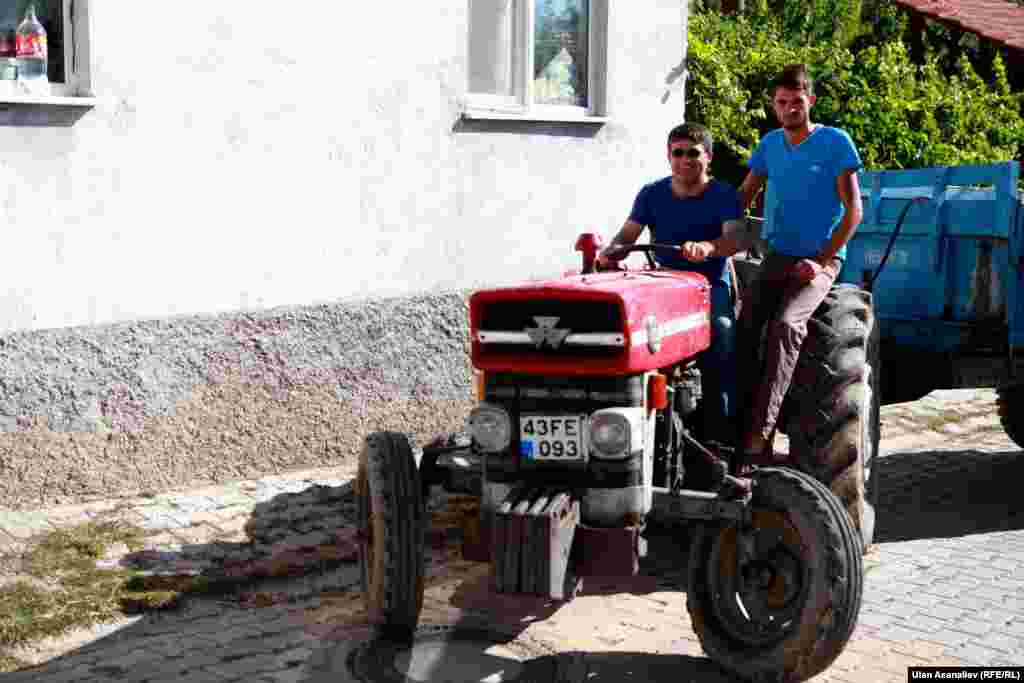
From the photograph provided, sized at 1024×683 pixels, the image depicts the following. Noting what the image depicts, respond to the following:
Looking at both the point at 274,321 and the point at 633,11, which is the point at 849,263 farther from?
the point at 274,321

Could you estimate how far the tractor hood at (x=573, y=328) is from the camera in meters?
4.91

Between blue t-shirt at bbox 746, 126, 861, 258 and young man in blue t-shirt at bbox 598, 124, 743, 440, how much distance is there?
0.46 m

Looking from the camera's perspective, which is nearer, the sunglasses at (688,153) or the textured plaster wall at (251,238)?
the sunglasses at (688,153)

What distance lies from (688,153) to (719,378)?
0.96 metres

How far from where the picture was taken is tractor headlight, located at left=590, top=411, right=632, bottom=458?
4918 millimetres

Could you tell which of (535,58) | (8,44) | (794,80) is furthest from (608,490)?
(535,58)

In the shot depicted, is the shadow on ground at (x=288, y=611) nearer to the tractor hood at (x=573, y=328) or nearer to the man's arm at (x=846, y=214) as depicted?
the tractor hood at (x=573, y=328)

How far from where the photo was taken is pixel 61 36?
7207 mm

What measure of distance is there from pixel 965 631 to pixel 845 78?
10.3 m

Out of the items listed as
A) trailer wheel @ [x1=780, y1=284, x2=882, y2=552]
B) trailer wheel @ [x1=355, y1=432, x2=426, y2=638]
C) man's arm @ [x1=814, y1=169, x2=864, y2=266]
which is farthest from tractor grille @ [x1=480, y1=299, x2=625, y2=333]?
man's arm @ [x1=814, y1=169, x2=864, y2=266]

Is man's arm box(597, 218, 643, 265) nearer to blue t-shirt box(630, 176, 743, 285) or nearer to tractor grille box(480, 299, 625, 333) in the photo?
blue t-shirt box(630, 176, 743, 285)

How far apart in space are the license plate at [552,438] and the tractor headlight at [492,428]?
0.18ft

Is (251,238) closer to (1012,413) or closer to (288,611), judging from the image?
(288,611)

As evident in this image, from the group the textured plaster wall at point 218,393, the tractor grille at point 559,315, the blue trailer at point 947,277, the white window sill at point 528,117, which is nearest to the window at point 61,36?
the textured plaster wall at point 218,393
